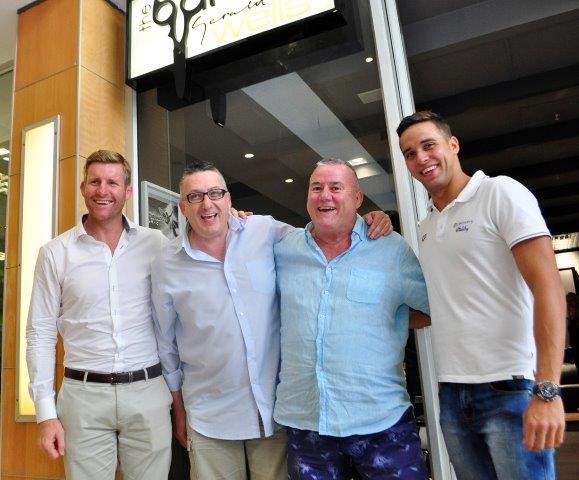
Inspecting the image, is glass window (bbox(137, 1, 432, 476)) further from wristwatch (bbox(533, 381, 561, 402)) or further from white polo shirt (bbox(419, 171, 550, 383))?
wristwatch (bbox(533, 381, 561, 402))

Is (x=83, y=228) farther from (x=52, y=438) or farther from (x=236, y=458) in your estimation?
(x=236, y=458)

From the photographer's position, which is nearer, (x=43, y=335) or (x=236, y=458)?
(x=236, y=458)

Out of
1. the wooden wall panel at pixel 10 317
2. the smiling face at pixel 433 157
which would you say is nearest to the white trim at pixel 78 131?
the wooden wall panel at pixel 10 317

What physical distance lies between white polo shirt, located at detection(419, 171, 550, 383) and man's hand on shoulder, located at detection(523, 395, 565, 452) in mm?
155

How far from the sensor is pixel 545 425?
123 centimetres

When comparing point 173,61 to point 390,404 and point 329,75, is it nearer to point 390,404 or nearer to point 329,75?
point 329,75

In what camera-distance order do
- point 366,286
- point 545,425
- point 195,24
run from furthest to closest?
1. point 195,24
2. point 366,286
3. point 545,425

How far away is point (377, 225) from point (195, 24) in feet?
6.18

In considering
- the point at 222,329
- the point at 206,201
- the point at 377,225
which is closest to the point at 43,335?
the point at 222,329

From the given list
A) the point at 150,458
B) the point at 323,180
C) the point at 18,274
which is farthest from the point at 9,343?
the point at 323,180

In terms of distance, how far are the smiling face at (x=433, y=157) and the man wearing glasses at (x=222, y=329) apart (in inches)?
12.0

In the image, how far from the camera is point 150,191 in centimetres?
326

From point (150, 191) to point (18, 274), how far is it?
909mm

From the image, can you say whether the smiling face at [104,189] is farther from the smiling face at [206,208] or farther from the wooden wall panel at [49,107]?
the wooden wall panel at [49,107]
